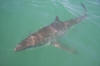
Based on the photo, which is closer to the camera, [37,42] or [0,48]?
[37,42]

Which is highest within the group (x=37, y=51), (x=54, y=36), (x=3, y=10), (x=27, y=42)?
(x=27, y=42)

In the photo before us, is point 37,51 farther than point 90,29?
No

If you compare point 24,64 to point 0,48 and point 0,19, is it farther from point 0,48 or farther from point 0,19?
point 0,19

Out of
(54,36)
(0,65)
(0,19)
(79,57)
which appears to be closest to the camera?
(54,36)

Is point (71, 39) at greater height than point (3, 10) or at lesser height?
greater

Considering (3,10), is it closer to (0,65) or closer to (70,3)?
(70,3)

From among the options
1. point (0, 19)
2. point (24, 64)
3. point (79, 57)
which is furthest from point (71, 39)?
point (0, 19)

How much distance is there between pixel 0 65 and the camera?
8.09 m

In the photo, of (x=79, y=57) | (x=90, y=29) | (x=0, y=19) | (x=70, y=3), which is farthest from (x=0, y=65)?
(x=70, y=3)

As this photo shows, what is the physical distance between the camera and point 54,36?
24.1 feet

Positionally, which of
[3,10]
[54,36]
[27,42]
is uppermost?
[27,42]

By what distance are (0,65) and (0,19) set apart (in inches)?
194

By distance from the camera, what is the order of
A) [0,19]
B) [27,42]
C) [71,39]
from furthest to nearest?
[0,19], [71,39], [27,42]

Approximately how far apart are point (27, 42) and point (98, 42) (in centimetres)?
532
